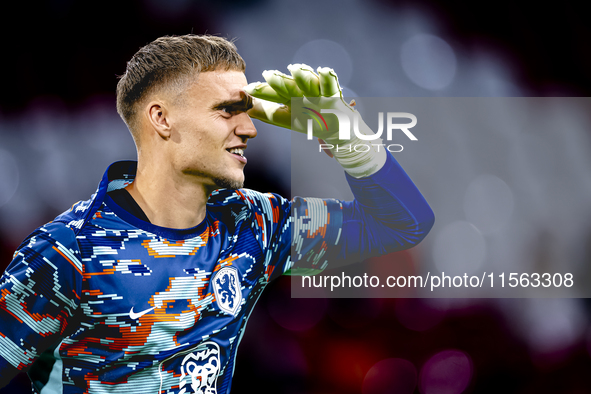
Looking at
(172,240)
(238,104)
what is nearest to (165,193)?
(172,240)

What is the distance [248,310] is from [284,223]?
329 mm

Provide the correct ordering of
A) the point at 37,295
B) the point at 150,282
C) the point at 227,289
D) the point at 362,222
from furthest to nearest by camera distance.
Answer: the point at 362,222, the point at 227,289, the point at 150,282, the point at 37,295

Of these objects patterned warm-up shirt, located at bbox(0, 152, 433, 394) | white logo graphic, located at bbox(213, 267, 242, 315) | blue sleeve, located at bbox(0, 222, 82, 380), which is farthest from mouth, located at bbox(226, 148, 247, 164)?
blue sleeve, located at bbox(0, 222, 82, 380)

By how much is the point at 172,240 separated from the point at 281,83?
22.4 inches

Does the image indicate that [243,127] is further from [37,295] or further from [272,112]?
[37,295]

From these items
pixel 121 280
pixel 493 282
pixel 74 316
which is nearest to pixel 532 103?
pixel 493 282

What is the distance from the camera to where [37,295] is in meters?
1.04

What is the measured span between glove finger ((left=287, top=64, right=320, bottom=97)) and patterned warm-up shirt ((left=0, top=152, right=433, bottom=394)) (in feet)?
1.19

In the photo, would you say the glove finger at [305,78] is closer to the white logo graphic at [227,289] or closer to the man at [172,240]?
the man at [172,240]

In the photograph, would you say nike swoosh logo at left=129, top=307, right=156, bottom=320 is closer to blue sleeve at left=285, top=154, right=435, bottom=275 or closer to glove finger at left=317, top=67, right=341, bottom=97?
blue sleeve at left=285, top=154, right=435, bottom=275

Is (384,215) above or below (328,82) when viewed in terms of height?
below

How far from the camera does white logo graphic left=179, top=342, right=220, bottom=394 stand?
1.19 meters

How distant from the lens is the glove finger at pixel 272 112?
1.34 m

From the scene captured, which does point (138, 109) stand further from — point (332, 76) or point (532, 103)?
point (532, 103)
